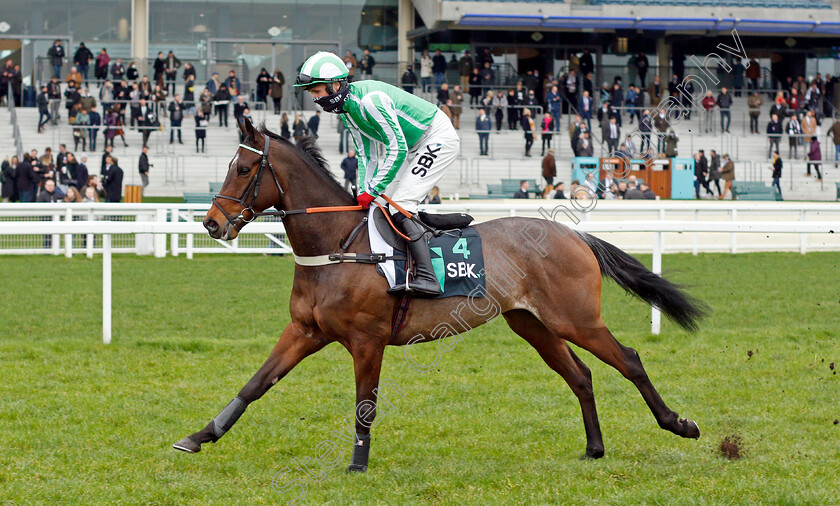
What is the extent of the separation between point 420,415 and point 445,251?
3.69 feet

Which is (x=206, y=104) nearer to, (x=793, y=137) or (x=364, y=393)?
(x=793, y=137)

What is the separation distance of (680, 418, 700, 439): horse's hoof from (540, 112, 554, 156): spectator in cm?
1909

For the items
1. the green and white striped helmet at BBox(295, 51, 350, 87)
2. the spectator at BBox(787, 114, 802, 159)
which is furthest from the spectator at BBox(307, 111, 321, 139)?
the green and white striped helmet at BBox(295, 51, 350, 87)

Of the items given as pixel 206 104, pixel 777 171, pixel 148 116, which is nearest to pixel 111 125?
pixel 148 116

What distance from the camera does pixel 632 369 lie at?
4.85m

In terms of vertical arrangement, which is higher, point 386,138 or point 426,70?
point 426,70

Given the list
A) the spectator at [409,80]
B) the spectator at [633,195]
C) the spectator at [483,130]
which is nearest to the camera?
the spectator at [633,195]

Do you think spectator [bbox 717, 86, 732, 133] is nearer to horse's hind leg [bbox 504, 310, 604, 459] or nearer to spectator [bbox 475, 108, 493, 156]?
spectator [bbox 475, 108, 493, 156]

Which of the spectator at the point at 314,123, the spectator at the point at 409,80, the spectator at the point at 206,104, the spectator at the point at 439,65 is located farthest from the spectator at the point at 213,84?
the spectator at the point at 439,65

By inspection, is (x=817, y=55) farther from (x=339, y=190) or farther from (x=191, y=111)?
(x=339, y=190)

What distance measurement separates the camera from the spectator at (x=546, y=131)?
2370cm

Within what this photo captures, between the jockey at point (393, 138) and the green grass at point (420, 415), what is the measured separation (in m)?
0.98

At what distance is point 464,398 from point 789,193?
19.2 m

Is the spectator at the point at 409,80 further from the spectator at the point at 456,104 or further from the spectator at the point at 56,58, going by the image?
the spectator at the point at 56,58
